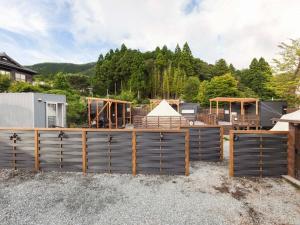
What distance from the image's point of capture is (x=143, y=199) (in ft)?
13.2

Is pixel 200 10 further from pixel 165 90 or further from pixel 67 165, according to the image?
pixel 165 90

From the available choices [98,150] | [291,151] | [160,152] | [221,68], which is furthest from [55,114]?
[221,68]

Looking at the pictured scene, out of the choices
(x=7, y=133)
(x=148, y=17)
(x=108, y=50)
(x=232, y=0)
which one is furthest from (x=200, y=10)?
(x=108, y=50)

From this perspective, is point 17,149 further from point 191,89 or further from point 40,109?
point 191,89

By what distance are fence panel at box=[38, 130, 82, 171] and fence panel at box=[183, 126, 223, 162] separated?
13.3ft

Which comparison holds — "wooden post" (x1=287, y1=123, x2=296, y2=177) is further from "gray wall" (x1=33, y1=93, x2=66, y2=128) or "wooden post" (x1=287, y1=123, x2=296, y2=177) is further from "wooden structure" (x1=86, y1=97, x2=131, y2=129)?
"wooden structure" (x1=86, y1=97, x2=131, y2=129)

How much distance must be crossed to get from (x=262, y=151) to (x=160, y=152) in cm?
305

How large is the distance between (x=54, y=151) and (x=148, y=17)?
492 inches

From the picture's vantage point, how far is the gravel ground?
333cm

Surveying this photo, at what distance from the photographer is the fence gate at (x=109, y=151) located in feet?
17.7

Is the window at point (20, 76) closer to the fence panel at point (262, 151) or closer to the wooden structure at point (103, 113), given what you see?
the wooden structure at point (103, 113)

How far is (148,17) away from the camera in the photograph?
13961 millimetres

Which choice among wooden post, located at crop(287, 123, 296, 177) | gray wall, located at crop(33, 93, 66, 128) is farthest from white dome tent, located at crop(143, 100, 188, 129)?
wooden post, located at crop(287, 123, 296, 177)

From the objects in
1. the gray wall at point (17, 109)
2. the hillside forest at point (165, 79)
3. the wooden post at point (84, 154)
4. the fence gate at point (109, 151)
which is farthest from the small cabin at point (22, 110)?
the hillside forest at point (165, 79)
